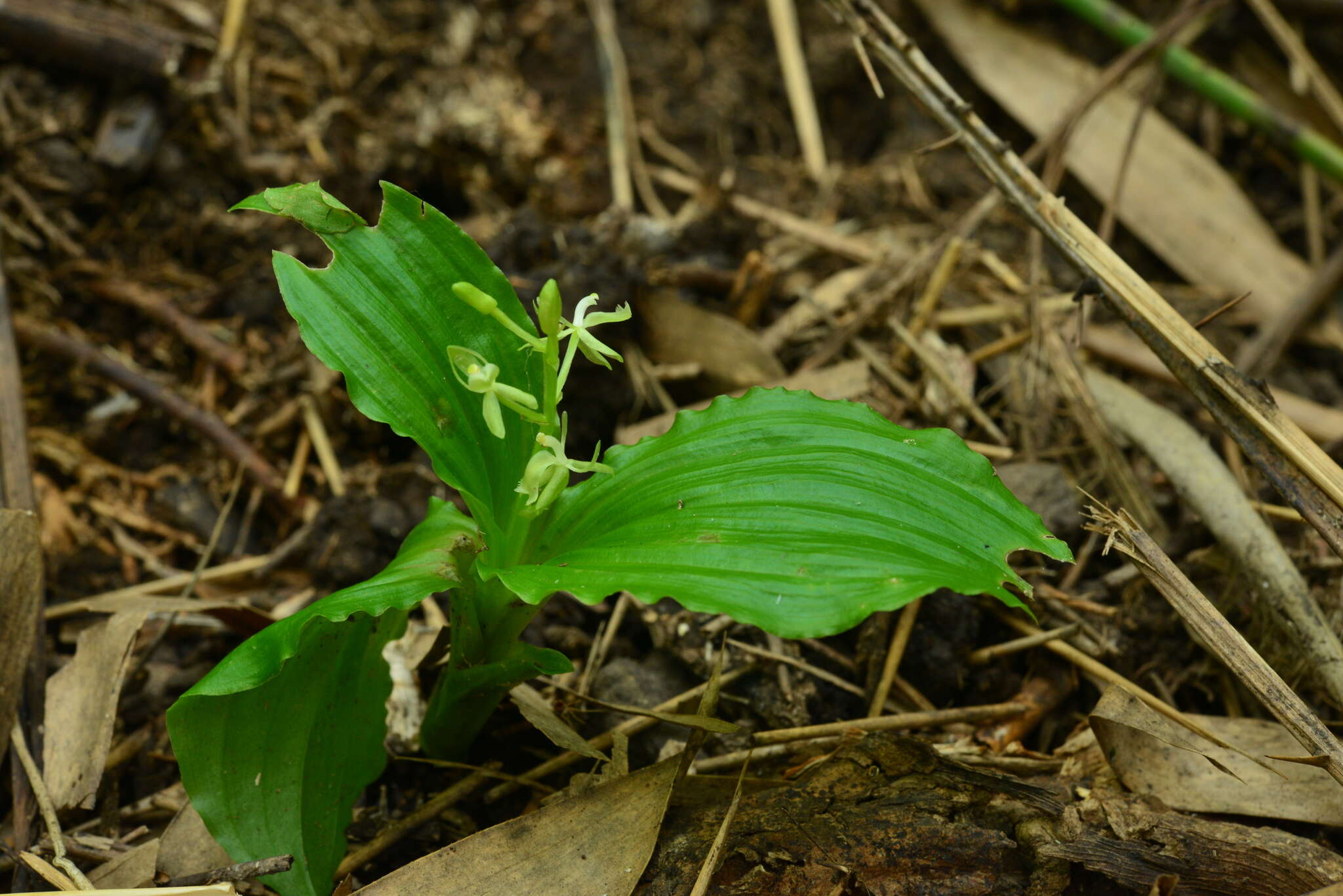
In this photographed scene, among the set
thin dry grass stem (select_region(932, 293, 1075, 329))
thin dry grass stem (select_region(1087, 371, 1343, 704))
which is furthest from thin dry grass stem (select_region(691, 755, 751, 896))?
thin dry grass stem (select_region(932, 293, 1075, 329))

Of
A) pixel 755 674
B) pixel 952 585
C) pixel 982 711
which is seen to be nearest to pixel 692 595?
pixel 952 585

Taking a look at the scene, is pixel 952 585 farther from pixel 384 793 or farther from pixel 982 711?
pixel 384 793

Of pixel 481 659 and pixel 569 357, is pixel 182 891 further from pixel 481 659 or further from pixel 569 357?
pixel 569 357

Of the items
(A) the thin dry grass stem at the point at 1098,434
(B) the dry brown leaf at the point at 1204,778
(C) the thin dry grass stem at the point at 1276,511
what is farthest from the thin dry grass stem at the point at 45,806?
(C) the thin dry grass stem at the point at 1276,511

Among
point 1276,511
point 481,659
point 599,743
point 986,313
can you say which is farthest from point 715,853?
point 986,313

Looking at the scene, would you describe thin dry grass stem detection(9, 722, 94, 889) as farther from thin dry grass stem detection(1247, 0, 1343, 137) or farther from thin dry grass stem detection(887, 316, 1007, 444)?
thin dry grass stem detection(1247, 0, 1343, 137)

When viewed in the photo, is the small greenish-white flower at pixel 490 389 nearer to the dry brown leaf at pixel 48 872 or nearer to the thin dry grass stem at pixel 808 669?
the thin dry grass stem at pixel 808 669
